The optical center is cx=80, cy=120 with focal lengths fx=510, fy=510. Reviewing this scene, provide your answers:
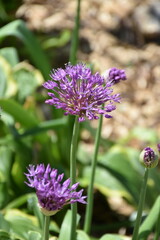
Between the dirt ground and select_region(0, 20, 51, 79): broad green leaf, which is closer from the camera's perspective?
select_region(0, 20, 51, 79): broad green leaf

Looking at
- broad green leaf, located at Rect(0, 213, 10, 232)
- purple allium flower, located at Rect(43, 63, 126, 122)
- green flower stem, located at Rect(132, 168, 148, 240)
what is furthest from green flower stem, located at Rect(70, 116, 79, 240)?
broad green leaf, located at Rect(0, 213, 10, 232)

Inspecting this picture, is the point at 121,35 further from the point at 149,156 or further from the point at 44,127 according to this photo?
the point at 149,156

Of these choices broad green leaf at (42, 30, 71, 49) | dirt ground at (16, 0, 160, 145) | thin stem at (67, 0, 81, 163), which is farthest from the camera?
dirt ground at (16, 0, 160, 145)

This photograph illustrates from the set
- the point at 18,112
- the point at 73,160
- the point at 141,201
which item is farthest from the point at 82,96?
the point at 18,112

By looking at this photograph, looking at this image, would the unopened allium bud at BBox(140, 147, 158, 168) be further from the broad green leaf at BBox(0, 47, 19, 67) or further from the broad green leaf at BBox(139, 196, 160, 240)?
Result: the broad green leaf at BBox(0, 47, 19, 67)

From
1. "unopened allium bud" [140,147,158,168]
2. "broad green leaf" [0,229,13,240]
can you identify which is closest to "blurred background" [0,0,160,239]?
"broad green leaf" [0,229,13,240]

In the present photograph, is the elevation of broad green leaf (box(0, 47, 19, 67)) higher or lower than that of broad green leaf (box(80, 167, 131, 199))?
higher

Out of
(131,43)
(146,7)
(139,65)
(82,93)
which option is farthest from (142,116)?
(82,93)

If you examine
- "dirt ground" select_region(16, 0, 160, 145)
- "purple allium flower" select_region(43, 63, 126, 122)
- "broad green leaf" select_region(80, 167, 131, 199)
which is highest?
"dirt ground" select_region(16, 0, 160, 145)

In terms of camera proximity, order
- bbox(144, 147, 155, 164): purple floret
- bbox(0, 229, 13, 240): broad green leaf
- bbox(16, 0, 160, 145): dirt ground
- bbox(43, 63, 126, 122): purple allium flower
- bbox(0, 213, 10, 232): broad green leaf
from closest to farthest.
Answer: bbox(43, 63, 126, 122): purple allium flower < bbox(144, 147, 155, 164): purple floret < bbox(0, 229, 13, 240): broad green leaf < bbox(0, 213, 10, 232): broad green leaf < bbox(16, 0, 160, 145): dirt ground

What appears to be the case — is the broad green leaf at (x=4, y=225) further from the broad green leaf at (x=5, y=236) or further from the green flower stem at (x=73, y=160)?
the green flower stem at (x=73, y=160)
